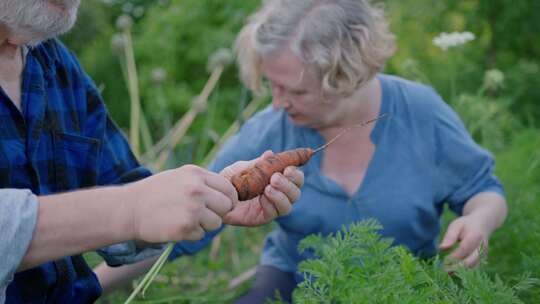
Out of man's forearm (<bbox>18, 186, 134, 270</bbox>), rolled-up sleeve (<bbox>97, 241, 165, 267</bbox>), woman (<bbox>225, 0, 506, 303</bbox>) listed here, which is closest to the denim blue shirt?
woman (<bbox>225, 0, 506, 303</bbox>)

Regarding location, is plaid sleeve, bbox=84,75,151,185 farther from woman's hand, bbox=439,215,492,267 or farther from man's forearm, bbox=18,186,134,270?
woman's hand, bbox=439,215,492,267

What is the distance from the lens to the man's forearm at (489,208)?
2238 millimetres

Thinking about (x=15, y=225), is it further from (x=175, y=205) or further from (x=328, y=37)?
(x=328, y=37)

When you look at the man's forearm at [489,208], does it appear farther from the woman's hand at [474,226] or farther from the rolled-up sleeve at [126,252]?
the rolled-up sleeve at [126,252]

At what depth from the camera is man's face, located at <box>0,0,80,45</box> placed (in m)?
1.59

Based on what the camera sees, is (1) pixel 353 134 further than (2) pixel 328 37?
Yes

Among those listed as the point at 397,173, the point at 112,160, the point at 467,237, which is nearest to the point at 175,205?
the point at 112,160

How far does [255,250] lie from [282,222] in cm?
107

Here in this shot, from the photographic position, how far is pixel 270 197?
1.63 m

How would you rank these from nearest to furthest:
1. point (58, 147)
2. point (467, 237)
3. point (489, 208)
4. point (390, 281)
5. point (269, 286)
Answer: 1. point (390, 281)
2. point (58, 147)
3. point (467, 237)
4. point (489, 208)
5. point (269, 286)

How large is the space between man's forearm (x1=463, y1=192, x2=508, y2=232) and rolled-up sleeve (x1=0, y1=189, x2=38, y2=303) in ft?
4.44

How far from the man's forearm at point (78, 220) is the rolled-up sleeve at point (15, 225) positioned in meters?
0.01

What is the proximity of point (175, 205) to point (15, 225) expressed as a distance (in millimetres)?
261

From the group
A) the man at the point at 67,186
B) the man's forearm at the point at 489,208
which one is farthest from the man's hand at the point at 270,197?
the man's forearm at the point at 489,208
